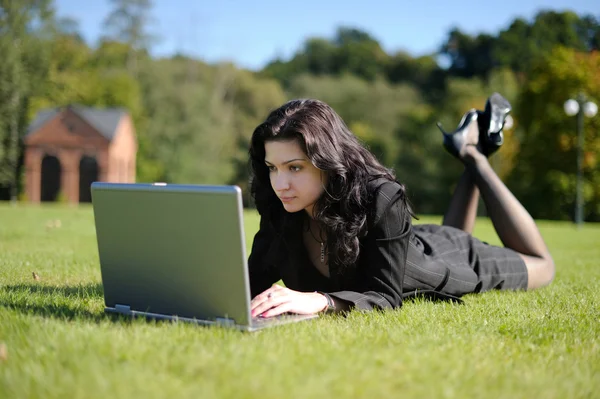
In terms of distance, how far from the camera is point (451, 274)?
474 centimetres

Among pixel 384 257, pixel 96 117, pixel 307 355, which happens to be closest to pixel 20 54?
pixel 96 117

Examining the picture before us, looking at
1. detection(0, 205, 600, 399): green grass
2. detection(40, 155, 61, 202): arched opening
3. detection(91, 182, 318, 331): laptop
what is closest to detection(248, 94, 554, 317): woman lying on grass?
detection(0, 205, 600, 399): green grass

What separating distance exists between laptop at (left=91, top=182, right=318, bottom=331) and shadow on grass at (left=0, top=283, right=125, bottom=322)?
23 centimetres

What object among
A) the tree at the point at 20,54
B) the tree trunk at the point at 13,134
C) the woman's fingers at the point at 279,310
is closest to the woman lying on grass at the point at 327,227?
the woman's fingers at the point at 279,310

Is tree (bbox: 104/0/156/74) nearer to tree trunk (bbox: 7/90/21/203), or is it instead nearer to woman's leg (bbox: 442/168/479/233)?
tree trunk (bbox: 7/90/21/203)

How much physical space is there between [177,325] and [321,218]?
109 centimetres

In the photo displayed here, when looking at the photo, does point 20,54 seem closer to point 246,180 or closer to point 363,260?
point 246,180

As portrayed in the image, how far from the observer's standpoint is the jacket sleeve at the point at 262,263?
4.16 m

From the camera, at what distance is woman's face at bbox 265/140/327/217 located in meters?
3.62

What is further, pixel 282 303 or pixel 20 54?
pixel 20 54

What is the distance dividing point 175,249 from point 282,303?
0.62 meters

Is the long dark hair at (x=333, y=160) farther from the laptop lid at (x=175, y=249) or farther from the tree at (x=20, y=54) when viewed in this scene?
the tree at (x=20, y=54)

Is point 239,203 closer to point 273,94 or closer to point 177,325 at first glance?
point 177,325

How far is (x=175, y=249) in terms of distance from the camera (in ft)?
10.0
